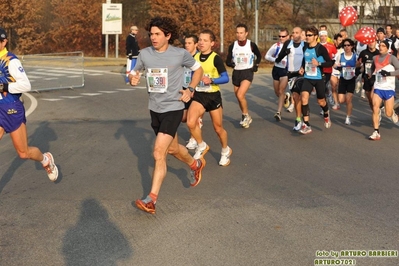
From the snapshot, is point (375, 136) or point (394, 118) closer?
point (375, 136)

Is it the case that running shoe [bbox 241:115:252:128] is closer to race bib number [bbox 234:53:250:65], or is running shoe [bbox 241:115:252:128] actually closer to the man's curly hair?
race bib number [bbox 234:53:250:65]

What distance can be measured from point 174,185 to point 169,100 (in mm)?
1268

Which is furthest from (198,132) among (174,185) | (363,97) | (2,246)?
(363,97)

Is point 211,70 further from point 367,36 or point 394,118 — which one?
point 367,36

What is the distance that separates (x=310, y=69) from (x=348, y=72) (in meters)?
1.68

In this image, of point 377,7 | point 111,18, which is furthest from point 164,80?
point 377,7

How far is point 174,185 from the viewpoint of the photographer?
723 cm

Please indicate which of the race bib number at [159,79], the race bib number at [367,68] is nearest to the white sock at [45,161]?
the race bib number at [159,79]

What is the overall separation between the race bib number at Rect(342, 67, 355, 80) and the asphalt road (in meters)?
1.36

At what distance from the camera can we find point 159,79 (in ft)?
20.8

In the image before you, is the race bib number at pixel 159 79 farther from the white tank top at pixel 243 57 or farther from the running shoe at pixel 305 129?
the white tank top at pixel 243 57

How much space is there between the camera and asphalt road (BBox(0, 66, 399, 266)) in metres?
4.95

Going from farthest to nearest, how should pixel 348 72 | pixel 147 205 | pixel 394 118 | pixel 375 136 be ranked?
pixel 348 72 < pixel 394 118 < pixel 375 136 < pixel 147 205

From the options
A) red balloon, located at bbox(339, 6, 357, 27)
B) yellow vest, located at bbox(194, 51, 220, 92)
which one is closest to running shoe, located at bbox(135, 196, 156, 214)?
yellow vest, located at bbox(194, 51, 220, 92)
